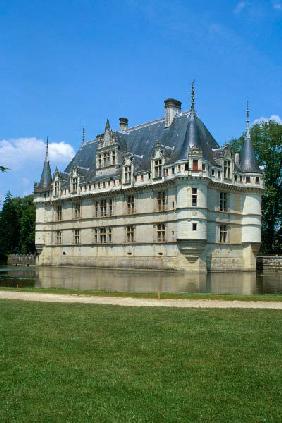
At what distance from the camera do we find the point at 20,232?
72.8m

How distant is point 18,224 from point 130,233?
3086cm

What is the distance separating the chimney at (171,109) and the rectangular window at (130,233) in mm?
10102

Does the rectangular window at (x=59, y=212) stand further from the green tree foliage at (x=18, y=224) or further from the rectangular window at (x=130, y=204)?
the green tree foliage at (x=18, y=224)

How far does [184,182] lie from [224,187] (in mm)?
5004

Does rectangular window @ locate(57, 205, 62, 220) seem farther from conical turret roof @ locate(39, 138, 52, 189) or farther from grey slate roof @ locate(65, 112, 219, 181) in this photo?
grey slate roof @ locate(65, 112, 219, 181)

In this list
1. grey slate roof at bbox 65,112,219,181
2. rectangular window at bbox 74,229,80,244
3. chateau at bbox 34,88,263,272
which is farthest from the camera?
rectangular window at bbox 74,229,80,244

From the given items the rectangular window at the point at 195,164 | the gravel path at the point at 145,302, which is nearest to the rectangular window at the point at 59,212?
the rectangular window at the point at 195,164

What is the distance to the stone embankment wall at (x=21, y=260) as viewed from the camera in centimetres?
6213

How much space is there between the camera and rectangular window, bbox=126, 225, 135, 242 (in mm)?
46719

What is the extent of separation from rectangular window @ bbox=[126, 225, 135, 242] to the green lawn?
35.0m

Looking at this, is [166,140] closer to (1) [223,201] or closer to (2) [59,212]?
(1) [223,201]

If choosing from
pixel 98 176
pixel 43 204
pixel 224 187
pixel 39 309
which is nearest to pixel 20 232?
pixel 43 204

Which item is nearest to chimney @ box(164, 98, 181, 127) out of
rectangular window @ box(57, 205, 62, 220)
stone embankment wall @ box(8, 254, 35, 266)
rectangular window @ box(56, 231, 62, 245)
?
rectangular window @ box(57, 205, 62, 220)

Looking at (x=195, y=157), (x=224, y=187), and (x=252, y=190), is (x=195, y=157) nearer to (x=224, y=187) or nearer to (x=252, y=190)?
(x=224, y=187)
